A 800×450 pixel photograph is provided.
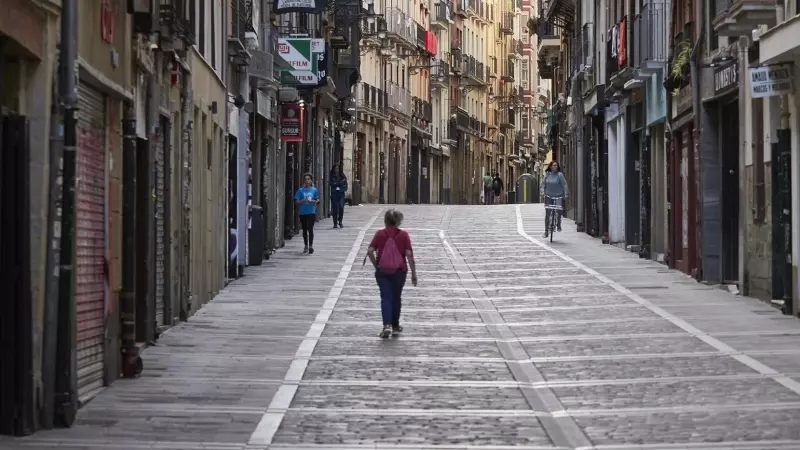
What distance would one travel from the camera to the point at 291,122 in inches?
1661

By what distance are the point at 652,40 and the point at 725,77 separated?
8.01 meters

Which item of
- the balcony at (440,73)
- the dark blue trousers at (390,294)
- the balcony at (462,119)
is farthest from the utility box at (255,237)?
the balcony at (462,119)

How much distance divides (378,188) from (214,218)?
166ft

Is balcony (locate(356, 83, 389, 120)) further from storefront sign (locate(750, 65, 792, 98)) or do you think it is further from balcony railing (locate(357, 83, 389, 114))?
storefront sign (locate(750, 65, 792, 98))

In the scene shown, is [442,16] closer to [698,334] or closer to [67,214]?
[698,334]

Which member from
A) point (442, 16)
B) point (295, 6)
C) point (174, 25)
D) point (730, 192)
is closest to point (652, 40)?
point (730, 192)

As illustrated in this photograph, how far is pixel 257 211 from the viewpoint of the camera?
1302 inches

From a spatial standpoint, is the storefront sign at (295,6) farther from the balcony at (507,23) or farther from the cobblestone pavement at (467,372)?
the balcony at (507,23)

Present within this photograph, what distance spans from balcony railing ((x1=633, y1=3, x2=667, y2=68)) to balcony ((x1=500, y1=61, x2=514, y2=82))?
276 feet

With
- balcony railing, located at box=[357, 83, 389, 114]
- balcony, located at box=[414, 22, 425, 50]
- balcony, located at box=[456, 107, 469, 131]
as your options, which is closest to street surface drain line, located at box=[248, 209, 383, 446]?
balcony railing, located at box=[357, 83, 389, 114]

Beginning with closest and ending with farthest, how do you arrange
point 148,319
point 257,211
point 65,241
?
point 65,241 → point 148,319 → point 257,211

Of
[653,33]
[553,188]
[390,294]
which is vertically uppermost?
[653,33]

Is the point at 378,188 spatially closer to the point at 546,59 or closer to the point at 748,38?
the point at 546,59

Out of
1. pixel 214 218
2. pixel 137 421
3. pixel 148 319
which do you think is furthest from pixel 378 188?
pixel 137 421
